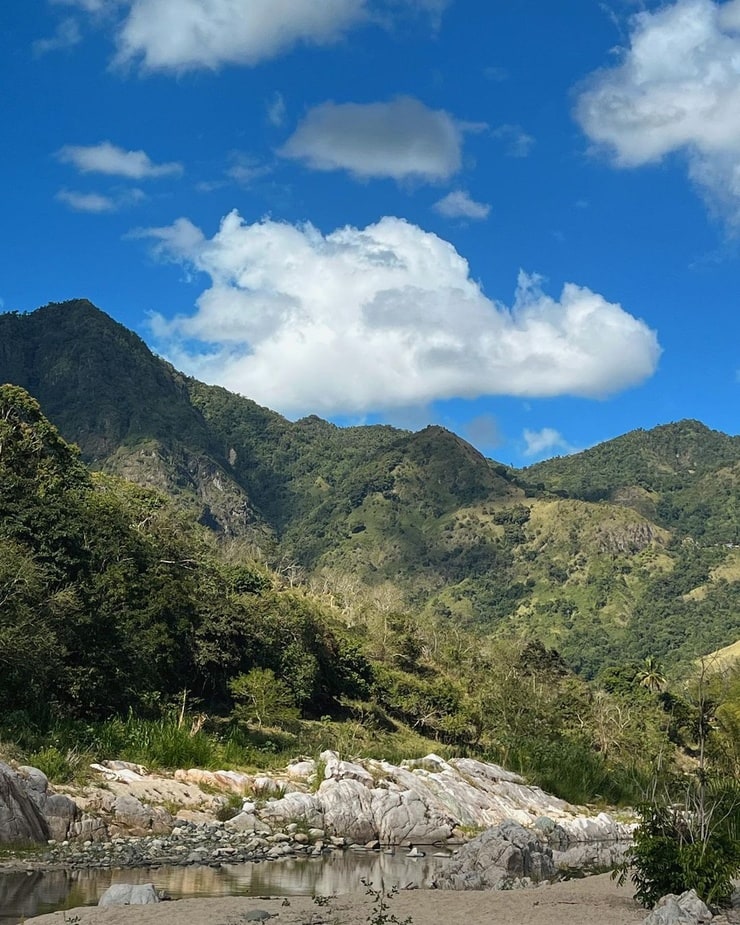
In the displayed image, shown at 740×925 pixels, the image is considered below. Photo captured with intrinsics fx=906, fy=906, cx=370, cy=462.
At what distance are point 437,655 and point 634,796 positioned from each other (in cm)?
4908

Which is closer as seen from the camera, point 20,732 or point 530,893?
point 530,893

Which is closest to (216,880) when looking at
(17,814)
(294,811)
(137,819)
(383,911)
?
(17,814)

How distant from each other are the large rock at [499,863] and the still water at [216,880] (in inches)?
27.7

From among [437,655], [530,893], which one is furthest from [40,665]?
[437,655]

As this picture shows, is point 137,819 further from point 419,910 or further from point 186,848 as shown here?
point 419,910

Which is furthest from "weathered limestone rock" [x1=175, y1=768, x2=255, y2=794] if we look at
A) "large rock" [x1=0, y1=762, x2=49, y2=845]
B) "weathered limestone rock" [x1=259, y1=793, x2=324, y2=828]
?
"large rock" [x1=0, y1=762, x2=49, y2=845]

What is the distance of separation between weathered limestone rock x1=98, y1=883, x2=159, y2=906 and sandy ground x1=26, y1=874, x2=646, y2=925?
11.7 inches

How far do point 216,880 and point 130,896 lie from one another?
11.0 ft

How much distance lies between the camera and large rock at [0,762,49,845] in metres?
15.6

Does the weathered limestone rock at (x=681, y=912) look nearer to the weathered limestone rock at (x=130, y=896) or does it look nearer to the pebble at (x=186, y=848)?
the weathered limestone rock at (x=130, y=896)

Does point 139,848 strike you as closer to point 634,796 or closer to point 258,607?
point 634,796

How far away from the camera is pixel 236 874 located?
15.4m

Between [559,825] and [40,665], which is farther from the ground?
[40,665]

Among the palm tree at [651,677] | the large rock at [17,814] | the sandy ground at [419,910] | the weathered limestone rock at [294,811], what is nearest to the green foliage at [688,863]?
the sandy ground at [419,910]
